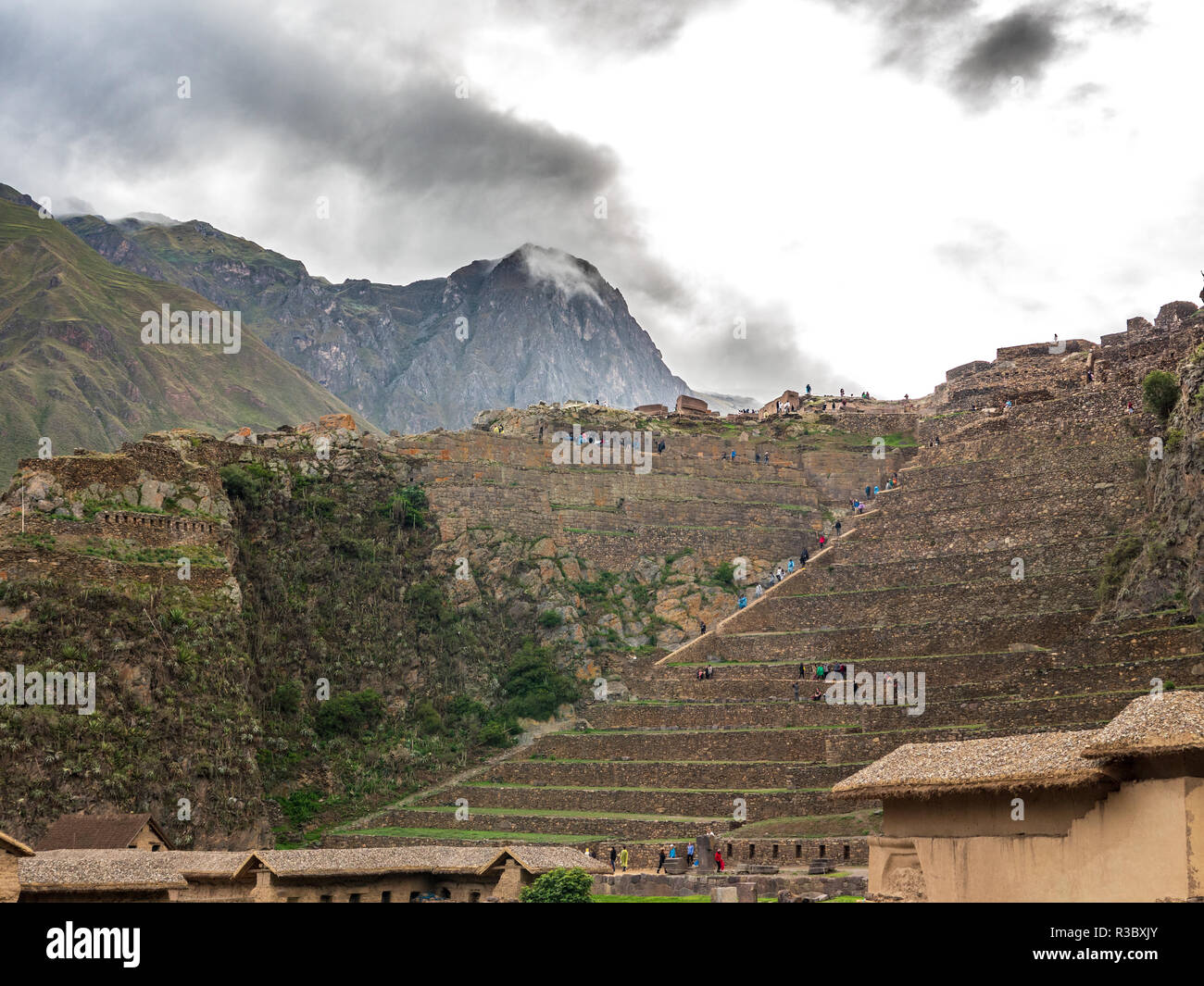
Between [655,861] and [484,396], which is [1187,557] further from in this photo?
[484,396]

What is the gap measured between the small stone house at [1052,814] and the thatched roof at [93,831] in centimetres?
1953

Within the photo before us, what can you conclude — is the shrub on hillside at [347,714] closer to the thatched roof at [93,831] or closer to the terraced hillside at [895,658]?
the terraced hillside at [895,658]

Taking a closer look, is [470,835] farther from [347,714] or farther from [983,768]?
[983,768]

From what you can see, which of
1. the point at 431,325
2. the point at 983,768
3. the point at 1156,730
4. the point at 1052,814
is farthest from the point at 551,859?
the point at 431,325

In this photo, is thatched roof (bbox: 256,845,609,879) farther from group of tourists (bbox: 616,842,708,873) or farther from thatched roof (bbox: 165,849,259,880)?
group of tourists (bbox: 616,842,708,873)

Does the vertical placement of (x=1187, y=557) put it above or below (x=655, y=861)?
above

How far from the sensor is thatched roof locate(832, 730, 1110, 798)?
64.3 ft

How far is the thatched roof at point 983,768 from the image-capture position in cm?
1961

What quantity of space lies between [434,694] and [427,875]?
556 inches

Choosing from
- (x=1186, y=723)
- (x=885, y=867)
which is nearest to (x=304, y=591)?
(x=885, y=867)

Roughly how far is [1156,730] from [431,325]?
122683 mm

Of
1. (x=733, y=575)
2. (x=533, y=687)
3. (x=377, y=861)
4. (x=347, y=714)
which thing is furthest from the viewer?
(x=733, y=575)

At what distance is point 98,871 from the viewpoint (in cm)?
3011
